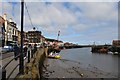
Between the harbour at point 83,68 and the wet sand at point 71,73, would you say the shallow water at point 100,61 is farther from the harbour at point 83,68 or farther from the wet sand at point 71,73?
the wet sand at point 71,73

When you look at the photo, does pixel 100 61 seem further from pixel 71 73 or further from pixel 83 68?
pixel 71 73

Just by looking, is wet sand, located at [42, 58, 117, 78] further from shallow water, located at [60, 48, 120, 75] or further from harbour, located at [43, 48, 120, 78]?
shallow water, located at [60, 48, 120, 75]

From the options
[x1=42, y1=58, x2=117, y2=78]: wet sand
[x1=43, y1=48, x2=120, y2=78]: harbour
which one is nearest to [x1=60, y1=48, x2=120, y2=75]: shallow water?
[x1=43, y1=48, x2=120, y2=78]: harbour

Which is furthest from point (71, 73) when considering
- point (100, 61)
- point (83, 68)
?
point (100, 61)

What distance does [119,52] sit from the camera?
111m

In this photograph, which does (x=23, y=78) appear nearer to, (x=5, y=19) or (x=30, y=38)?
(x=5, y=19)

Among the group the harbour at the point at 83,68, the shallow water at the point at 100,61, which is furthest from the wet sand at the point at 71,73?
the shallow water at the point at 100,61

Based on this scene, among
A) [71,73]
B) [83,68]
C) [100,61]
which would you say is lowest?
[100,61]

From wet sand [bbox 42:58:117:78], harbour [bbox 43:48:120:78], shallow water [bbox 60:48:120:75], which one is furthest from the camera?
shallow water [bbox 60:48:120:75]

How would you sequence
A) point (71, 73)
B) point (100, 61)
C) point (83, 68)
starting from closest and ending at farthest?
point (71, 73) < point (83, 68) < point (100, 61)

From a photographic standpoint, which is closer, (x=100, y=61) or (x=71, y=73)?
(x=71, y=73)

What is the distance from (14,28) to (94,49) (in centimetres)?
6684

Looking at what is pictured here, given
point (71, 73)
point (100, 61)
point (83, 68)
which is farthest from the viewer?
point (100, 61)

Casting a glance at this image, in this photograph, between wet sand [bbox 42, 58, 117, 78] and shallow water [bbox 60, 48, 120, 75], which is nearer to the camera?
wet sand [bbox 42, 58, 117, 78]
